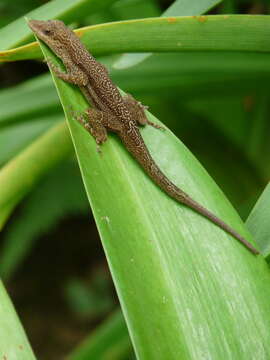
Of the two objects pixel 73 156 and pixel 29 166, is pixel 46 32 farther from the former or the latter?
pixel 73 156

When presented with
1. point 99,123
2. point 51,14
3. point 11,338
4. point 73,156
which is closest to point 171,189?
point 99,123

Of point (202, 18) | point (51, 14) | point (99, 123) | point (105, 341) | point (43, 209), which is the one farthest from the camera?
point (43, 209)

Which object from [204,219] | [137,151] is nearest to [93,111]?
[137,151]

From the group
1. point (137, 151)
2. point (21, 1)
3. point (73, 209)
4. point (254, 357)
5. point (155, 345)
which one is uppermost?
point (21, 1)

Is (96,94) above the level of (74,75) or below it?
below

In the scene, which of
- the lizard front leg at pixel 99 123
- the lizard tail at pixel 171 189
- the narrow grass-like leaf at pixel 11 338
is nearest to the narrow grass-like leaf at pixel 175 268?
the lizard tail at pixel 171 189

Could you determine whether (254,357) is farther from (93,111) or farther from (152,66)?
(152,66)
